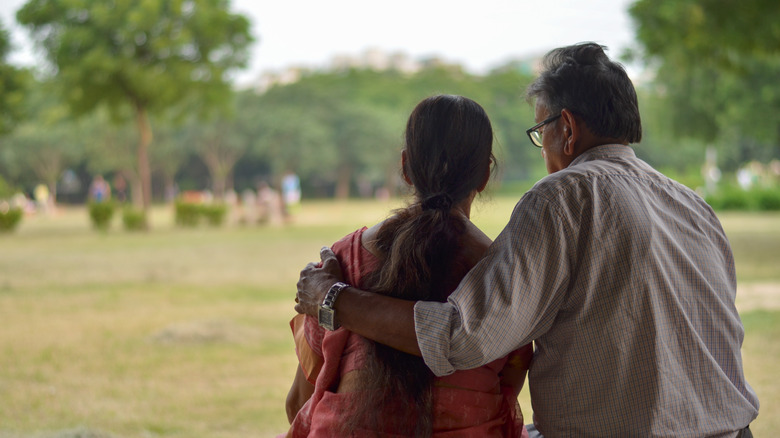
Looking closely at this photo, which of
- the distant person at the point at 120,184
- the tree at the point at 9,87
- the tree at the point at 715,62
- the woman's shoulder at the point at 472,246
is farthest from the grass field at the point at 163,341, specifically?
the distant person at the point at 120,184

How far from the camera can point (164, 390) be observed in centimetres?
491

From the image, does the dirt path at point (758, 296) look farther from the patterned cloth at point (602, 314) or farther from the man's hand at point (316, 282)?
the man's hand at point (316, 282)

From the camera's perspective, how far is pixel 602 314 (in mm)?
1599

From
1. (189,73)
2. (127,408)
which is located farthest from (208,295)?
(189,73)

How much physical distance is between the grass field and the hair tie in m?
0.23

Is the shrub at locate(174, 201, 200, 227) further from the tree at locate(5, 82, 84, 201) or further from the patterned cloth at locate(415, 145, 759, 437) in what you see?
the patterned cloth at locate(415, 145, 759, 437)

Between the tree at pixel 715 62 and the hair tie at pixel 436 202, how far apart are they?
9398mm

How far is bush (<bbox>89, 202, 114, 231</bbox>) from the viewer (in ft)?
64.0

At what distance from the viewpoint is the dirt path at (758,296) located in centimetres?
767

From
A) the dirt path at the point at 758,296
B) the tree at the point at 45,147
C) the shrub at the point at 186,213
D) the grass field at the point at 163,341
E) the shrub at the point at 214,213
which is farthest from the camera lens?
the tree at the point at 45,147

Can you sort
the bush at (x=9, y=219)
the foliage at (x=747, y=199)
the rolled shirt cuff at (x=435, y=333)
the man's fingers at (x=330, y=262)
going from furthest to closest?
the foliage at (x=747, y=199)
the bush at (x=9, y=219)
the man's fingers at (x=330, y=262)
the rolled shirt cuff at (x=435, y=333)

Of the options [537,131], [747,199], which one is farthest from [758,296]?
[747,199]

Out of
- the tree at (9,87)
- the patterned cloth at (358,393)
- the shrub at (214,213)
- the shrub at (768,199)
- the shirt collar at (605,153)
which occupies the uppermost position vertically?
the tree at (9,87)

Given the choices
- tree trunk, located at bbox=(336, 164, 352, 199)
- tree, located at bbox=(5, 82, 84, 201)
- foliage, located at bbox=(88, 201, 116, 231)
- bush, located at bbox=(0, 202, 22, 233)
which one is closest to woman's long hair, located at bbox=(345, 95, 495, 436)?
foliage, located at bbox=(88, 201, 116, 231)
